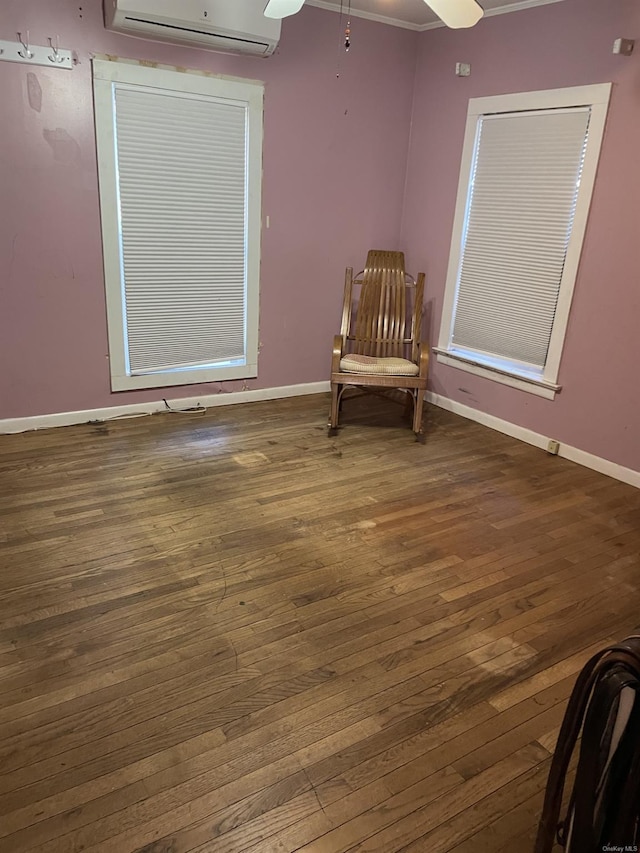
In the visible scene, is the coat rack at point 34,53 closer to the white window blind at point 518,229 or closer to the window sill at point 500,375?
the white window blind at point 518,229

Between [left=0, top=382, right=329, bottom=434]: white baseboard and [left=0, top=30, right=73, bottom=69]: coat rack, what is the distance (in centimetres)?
200

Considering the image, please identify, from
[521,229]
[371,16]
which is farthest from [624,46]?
[371,16]

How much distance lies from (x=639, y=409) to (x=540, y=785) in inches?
→ 94.5

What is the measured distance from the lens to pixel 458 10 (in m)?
2.23

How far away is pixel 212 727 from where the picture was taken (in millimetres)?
1816

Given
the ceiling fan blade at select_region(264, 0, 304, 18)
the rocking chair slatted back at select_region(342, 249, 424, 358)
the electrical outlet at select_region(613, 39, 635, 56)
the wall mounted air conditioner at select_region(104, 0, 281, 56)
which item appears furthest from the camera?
the rocking chair slatted back at select_region(342, 249, 424, 358)

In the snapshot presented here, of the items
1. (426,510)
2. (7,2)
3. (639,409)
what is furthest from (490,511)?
(7,2)

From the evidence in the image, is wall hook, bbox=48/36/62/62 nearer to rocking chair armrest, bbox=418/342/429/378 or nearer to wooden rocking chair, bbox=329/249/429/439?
wooden rocking chair, bbox=329/249/429/439

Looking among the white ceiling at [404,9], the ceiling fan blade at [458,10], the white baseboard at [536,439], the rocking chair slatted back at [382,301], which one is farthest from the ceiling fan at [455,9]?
the white baseboard at [536,439]

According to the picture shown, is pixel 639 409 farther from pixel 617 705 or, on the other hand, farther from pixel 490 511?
pixel 617 705

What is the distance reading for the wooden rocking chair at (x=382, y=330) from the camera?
4.02 m

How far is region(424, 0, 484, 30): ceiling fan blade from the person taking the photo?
Answer: 219cm

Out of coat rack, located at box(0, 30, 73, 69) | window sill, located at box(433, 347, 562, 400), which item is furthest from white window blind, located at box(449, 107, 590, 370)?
coat rack, located at box(0, 30, 73, 69)

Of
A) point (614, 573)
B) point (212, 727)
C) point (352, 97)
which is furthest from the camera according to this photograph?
→ point (352, 97)
